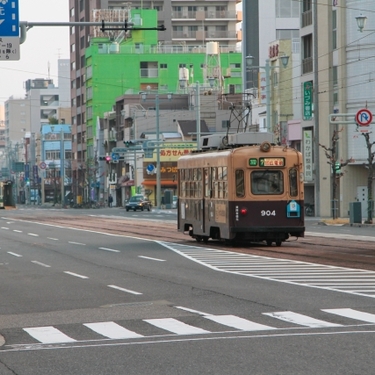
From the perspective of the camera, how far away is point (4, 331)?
42.9 feet

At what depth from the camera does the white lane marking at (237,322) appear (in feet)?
41.3

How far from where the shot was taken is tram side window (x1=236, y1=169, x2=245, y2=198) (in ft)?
102

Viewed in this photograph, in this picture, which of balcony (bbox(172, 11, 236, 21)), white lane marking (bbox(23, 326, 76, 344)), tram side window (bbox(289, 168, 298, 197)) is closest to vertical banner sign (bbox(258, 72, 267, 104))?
tram side window (bbox(289, 168, 298, 197))

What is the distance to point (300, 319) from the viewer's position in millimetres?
13398

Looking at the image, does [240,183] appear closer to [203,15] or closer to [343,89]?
[343,89]

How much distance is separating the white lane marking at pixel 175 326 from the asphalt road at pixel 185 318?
12 millimetres

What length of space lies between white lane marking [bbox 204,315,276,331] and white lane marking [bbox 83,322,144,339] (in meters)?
1.26

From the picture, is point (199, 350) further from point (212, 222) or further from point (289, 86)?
point (289, 86)

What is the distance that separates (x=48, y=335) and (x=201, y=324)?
74.6 inches

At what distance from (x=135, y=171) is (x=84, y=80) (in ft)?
112

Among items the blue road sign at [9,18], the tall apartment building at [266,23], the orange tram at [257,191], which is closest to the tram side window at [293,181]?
the orange tram at [257,191]

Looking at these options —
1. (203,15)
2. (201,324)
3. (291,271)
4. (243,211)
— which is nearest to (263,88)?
(243,211)

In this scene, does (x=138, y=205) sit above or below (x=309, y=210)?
below

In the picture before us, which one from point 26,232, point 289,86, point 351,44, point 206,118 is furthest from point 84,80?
point 26,232
